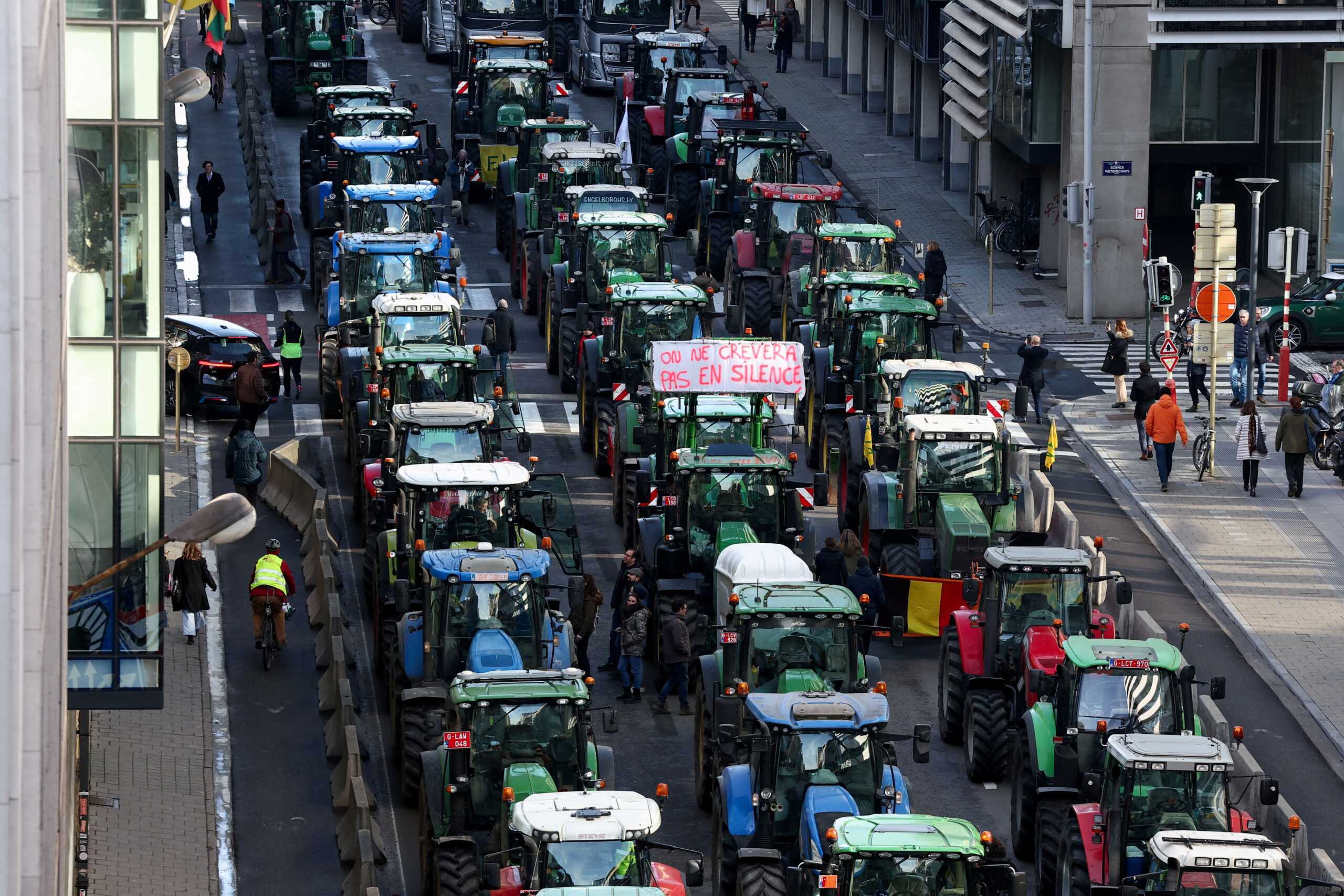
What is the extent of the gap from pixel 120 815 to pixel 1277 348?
82.9ft

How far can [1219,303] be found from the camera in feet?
132

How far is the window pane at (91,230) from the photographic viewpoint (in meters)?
26.9

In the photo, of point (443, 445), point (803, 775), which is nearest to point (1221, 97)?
point (443, 445)

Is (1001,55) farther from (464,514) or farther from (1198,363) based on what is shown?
(464,514)

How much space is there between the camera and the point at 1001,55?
182 feet

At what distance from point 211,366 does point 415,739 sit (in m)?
16.1

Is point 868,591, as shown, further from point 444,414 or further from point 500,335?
point 500,335

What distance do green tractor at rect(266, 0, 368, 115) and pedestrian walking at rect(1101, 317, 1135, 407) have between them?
79.3ft

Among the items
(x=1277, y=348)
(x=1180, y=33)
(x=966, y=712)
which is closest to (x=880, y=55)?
(x=1180, y=33)

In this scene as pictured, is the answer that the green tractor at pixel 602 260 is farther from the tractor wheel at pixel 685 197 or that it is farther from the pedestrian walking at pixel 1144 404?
the tractor wheel at pixel 685 197

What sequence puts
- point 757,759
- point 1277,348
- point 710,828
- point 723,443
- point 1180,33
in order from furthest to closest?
point 1180,33
point 1277,348
point 723,443
point 710,828
point 757,759

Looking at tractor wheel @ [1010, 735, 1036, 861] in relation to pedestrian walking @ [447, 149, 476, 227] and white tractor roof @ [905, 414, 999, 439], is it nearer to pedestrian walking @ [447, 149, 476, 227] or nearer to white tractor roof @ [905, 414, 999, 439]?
white tractor roof @ [905, 414, 999, 439]

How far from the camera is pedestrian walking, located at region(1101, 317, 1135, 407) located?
4428cm

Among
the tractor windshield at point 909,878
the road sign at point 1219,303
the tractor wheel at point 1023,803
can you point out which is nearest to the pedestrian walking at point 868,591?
the tractor wheel at point 1023,803
